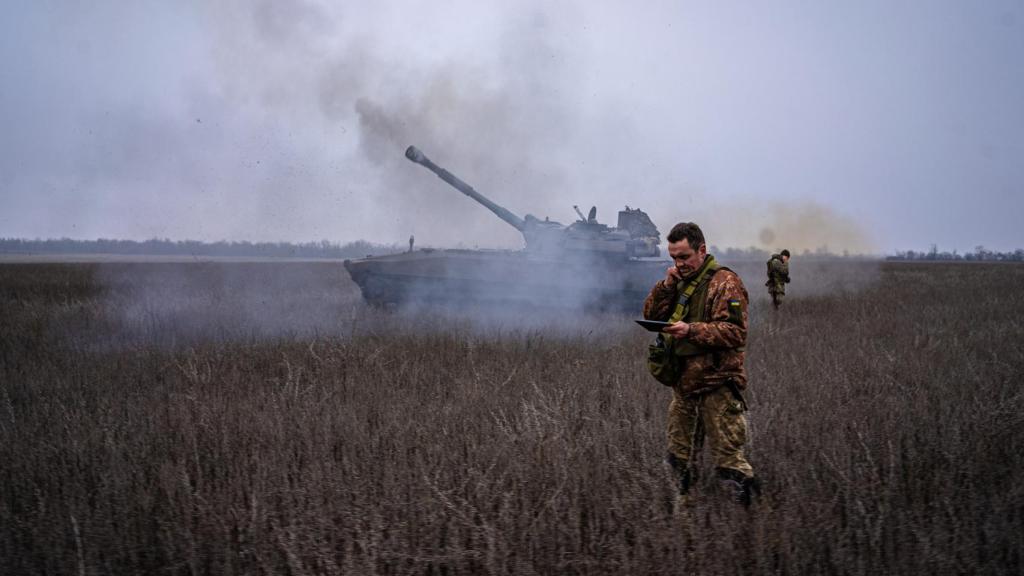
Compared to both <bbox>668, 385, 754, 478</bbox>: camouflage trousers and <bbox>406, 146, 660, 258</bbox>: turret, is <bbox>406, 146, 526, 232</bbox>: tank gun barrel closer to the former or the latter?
<bbox>406, 146, 660, 258</bbox>: turret

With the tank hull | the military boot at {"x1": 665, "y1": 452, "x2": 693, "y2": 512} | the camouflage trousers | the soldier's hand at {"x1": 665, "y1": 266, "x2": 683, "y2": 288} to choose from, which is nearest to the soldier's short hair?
the soldier's hand at {"x1": 665, "y1": 266, "x2": 683, "y2": 288}

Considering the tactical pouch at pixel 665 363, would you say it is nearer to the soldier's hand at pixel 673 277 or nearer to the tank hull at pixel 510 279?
the soldier's hand at pixel 673 277

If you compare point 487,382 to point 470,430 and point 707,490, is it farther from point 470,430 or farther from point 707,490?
point 707,490

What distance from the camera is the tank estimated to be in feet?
44.6

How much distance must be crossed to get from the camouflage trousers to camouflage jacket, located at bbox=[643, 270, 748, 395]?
3.4 inches

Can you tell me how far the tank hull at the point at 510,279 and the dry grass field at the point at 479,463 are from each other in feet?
15.5

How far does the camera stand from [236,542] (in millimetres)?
3660

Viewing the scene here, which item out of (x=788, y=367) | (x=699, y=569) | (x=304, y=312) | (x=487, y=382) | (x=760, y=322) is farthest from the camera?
(x=304, y=312)

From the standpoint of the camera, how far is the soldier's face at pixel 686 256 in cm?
376

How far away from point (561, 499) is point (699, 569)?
3.26 feet

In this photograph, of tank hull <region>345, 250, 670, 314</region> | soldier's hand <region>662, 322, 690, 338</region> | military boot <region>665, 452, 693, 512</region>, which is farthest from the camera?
tank hull <region>345, 250, 670, 314</region>

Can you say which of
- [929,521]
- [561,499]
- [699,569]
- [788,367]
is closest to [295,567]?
[561,499]

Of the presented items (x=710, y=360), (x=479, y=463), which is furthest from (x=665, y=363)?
(x=479, y=463)

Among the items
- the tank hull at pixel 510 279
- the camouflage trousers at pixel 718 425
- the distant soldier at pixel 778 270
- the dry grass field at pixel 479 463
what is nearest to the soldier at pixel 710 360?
the camouflage trousers at pixel 718 425
